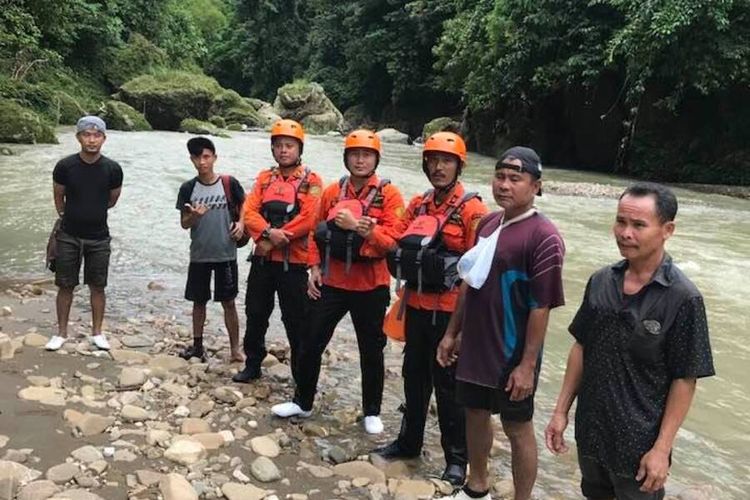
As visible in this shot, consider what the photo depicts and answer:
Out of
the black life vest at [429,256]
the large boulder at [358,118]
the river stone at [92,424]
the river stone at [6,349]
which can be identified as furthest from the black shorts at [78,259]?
the large boulder at [358,118]

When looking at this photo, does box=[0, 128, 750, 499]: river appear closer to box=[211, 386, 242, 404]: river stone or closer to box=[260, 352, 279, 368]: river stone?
box=[260, 352, 279, 368]: river stone

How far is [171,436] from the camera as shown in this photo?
14.1 ft

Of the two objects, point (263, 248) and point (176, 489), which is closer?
point (176, 489)

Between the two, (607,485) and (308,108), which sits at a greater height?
(308,108)

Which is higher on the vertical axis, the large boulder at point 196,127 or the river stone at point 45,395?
the large boulder at point 196,127

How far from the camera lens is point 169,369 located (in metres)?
5.57

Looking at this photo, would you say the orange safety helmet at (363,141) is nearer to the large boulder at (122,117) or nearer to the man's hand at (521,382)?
the man's hand at (521,382)

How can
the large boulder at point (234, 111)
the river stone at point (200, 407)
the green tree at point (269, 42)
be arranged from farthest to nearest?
the green tree at point (269, 42), the large boulder at point (234, 111), the river stone at point (200, 407)

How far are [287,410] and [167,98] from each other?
32.2 metres

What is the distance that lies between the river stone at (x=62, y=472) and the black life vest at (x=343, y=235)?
1.78m

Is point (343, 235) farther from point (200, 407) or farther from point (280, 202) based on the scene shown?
point (200, 407)

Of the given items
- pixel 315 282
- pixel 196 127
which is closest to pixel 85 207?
pixel 315 282

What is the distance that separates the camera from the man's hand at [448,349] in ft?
12.2

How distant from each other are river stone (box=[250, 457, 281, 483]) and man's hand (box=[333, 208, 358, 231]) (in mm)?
1431
